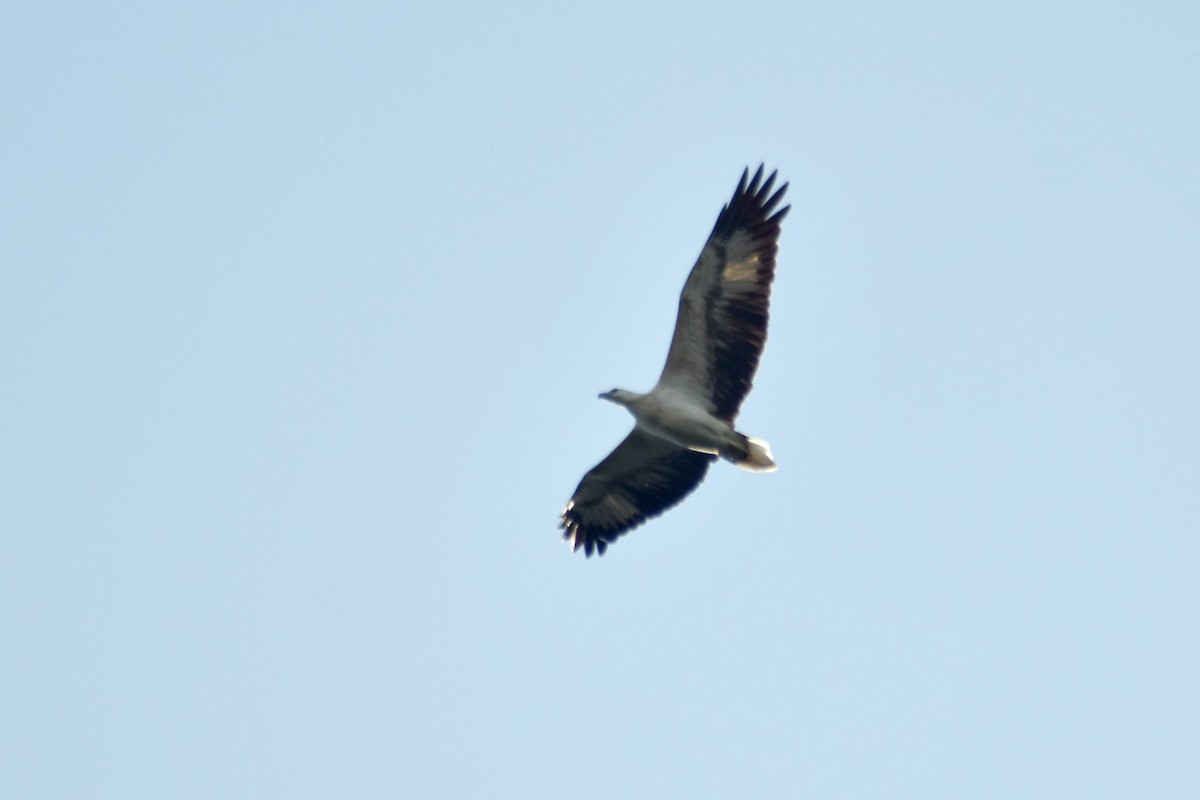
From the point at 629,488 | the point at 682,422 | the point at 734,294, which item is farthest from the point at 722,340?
the point at 629,488

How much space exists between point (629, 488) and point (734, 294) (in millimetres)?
3177

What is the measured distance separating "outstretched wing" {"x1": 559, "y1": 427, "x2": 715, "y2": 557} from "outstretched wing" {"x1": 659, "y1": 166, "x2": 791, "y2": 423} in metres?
1.33

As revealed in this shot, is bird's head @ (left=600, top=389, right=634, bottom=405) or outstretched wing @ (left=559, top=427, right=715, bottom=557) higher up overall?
bird's head @ (left=600, top=389, right=634, bottom=405)

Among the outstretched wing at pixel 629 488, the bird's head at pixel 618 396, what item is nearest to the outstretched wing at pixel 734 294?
the bird's head at pixel 618 396

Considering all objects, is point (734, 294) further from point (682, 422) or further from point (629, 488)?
point (629, 488)

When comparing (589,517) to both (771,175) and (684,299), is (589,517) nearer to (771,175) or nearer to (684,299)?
(684,299)

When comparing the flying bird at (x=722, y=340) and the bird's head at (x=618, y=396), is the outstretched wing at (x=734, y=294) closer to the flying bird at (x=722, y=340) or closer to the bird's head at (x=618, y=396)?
the flying bird at (x=722, y=340)

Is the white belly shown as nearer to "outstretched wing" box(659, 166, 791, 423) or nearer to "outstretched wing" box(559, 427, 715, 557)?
"outstretched wing" box(659, 166, 791, 423)

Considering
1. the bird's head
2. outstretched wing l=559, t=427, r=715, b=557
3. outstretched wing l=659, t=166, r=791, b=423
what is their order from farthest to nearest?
1. outstretched wing l=559, t=427, r=715, b=557
2. the bird's head
3. outstretched wing l=659, t=166, r=791, b=423

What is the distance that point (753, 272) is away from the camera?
60.9 ft

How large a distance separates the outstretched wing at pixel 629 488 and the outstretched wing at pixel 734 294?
1332 mm

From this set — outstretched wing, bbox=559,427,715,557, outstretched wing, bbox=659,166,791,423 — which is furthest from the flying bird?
outstretched wing, bbox=559,427,715,557

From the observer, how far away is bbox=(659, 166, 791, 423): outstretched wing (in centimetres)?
1859

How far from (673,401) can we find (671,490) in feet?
5.90
